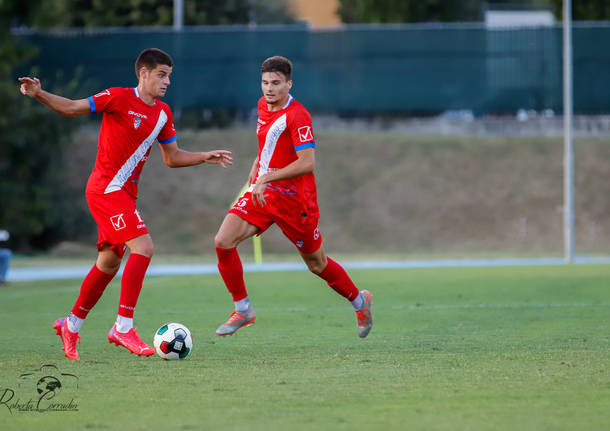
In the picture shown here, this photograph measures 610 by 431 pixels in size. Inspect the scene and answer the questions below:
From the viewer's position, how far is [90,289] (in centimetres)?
752

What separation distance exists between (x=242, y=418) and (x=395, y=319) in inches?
210

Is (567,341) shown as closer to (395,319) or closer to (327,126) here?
(395,319)

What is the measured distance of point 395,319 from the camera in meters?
10.2

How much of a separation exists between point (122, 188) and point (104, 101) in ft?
2.27

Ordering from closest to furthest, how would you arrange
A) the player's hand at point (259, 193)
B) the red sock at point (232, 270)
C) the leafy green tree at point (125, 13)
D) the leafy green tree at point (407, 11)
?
the player's hand at point (259, 193)
the red sock at point (232, 270)
the leafy green tree at point (125, 13)
the leafy green tree at point (407, 11)

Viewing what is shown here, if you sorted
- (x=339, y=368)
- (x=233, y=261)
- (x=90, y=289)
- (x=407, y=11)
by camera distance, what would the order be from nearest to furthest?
1. (x=339, y=368)
2. (x=90, y=289)
3. (x=233, y=261)
4. (x=407, y=11)

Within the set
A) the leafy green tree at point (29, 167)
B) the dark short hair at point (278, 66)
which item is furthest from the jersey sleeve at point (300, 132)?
the leafy green tree at point (29, 167)

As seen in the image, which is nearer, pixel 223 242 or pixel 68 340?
pixel 68 340

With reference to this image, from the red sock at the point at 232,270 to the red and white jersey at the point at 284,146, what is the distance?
1.91 feet

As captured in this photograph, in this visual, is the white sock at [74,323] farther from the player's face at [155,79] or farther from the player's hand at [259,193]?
A: the player's face at [155,79]

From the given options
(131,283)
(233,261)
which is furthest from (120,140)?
(233,261)

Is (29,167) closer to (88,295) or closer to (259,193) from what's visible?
(88,295)

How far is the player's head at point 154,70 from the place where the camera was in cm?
746

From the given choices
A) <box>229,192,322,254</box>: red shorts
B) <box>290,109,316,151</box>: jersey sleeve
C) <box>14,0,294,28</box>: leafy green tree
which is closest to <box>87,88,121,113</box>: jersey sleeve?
<box>229,192,322,254</box>: red shorts
